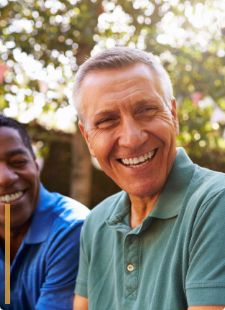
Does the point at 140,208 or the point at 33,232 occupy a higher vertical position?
the point at 140,208

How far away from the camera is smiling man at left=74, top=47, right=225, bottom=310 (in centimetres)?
183

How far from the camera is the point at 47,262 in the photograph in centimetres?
266

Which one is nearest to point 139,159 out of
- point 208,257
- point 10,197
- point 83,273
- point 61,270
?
point 208,257

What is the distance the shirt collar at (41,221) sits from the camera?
2.73m

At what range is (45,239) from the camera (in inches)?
107

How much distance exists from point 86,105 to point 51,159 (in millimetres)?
5779

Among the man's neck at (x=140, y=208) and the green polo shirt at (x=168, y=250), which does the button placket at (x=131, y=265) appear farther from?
the man's neck at (x=140, y=208)

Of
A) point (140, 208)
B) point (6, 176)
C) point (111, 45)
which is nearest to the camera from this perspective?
point (140, 208)

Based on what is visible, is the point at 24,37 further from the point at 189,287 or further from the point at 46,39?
the point at 189,287

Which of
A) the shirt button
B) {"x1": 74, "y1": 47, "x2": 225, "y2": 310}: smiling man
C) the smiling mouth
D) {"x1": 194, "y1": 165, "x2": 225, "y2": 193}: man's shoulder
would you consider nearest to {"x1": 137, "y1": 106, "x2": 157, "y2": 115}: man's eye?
{"x1": 74, "y1": 47, "x2": 225, "y2": 310}: smiling man

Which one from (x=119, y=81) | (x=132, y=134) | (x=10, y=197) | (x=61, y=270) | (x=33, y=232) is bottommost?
(x=61, y=270)

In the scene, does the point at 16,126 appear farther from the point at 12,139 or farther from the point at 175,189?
the point at 175,189

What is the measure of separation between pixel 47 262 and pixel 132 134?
94 cm

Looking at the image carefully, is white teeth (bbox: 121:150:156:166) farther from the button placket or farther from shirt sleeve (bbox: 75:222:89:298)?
shirt sleeve (bbox: 75:222:89:298)
